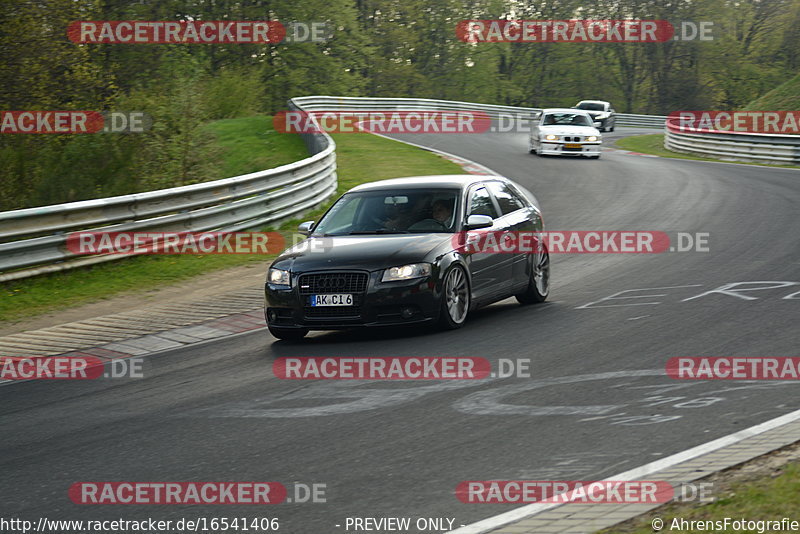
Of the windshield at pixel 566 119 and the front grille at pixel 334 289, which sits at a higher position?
the windshield at pixel 566 119

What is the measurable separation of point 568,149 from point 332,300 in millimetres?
25296

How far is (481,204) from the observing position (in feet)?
38.6

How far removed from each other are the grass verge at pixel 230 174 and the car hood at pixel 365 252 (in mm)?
3862

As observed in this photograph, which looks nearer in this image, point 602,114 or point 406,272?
point 406,272

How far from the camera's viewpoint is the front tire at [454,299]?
1038 centimetres

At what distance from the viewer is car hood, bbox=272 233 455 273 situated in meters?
10.2

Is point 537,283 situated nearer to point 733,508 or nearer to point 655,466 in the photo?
point 655,466

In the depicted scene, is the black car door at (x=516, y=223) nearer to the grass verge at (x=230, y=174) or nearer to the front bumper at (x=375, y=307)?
the front bumper at (x=375, y=307)

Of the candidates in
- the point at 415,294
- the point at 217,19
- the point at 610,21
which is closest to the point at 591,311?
the point at 415,294

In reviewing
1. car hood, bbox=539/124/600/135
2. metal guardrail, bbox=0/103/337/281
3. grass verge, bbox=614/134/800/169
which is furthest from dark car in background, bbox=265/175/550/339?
grass verge, bbox=614/134/800/169

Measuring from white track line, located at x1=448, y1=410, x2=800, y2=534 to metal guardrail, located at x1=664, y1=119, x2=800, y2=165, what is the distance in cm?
2790

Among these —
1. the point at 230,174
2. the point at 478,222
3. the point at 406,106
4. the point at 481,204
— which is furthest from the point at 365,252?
the point at 406,106

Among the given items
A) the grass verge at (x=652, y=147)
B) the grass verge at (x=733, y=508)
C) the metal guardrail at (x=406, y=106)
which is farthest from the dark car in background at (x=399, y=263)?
the metal guardrail at (x=406, y=106)

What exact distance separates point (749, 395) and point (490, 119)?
51.2 meters
